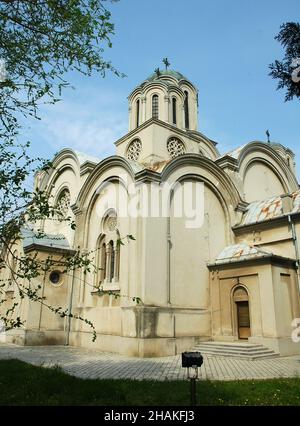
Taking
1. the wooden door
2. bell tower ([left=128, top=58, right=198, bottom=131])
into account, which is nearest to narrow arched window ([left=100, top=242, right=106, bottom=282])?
the wooden door

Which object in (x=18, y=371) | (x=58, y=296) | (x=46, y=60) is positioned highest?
(x=46, y=60)

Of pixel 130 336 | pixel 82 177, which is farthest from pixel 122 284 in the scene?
pixel 82 177

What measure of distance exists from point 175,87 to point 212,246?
38.5 ft

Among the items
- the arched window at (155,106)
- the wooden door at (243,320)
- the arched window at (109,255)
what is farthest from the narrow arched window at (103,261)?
the arched window at (155,106)

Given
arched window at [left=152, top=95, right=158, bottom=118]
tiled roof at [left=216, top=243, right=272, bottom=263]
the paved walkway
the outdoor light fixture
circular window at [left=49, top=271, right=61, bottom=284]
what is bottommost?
the paved walkway

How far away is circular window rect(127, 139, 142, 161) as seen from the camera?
74.1 ft

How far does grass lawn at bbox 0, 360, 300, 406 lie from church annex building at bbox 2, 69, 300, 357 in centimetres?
513

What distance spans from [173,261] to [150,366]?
17.3 ft

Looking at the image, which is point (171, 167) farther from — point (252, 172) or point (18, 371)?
point (18, 371)

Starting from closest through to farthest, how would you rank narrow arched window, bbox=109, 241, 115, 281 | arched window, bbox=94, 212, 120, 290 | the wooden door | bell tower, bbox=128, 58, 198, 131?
the wooden door
arched window, bbox=94, 212, 120, 290
narrow arched window, bbox=109, 241, 115, 281
bell tower, bbox=128, 58, 198, 131

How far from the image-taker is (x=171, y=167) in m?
16.7

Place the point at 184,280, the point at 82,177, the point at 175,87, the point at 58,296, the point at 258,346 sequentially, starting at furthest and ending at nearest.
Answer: the point at 175,87 → the point at 82,177 → the point at 58,296 → the point at 184,280 → the point at 258,346

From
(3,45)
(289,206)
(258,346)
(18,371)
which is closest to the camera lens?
(3,45)

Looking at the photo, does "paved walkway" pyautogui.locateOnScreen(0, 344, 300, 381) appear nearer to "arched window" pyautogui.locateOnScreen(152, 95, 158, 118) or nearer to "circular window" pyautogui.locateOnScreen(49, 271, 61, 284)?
"circular window" pyautogui.locateOnScreen(49, 271, 61, 284)
